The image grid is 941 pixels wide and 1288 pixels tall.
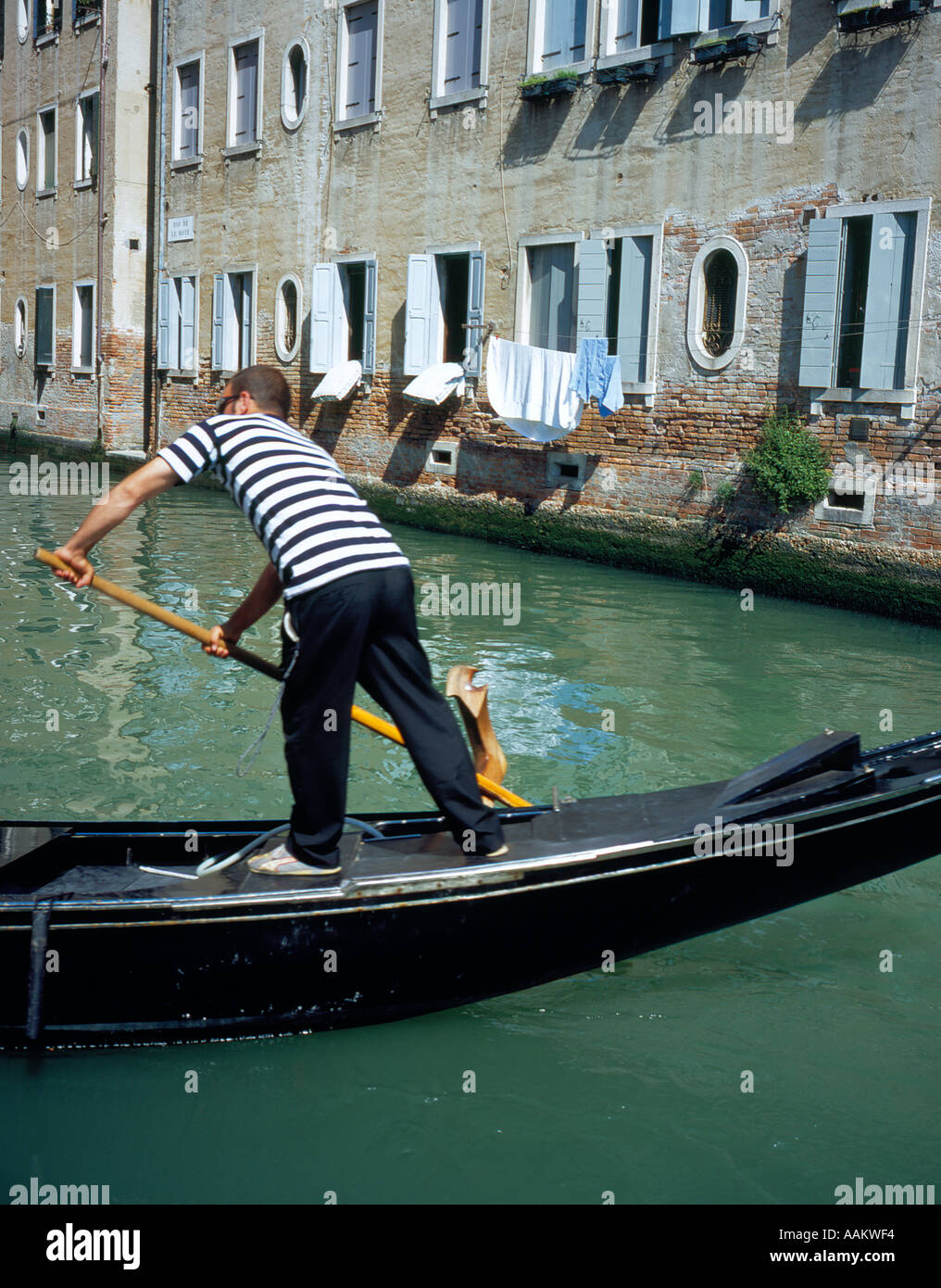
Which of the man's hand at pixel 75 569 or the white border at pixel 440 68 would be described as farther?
the white border at pixel 440 68

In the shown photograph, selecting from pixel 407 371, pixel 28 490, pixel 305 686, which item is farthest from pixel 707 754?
pixel 28 490

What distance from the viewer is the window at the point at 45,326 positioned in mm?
21438

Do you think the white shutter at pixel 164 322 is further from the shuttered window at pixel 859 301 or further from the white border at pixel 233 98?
the shuttered window at pixel 859 301

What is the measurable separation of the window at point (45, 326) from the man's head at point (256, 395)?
64.0ft

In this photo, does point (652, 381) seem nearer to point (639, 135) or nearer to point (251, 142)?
point (639, 135)

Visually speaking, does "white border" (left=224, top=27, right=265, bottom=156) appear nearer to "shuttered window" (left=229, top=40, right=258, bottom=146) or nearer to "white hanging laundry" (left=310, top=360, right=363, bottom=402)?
"shuttered window" (left=229, top=40, right=258, bottom=146)

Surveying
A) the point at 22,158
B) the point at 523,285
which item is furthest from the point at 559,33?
the point at 22,158

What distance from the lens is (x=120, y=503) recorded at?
311 centimetres

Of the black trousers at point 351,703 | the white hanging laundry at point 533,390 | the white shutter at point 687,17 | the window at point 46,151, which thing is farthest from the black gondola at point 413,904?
the window at point 46,151

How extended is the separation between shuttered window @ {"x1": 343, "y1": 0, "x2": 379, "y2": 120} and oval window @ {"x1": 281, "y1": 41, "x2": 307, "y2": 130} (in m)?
1.04

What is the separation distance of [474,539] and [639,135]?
398 centimetres

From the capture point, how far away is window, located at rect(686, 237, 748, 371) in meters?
10.4

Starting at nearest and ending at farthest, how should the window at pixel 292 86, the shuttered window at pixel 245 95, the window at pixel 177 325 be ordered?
1. the window at pixel 292 86
2. the shuttered window at pixel 245 95
3. the window at pixel 177 325

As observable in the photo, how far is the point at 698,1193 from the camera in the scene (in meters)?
2.71
